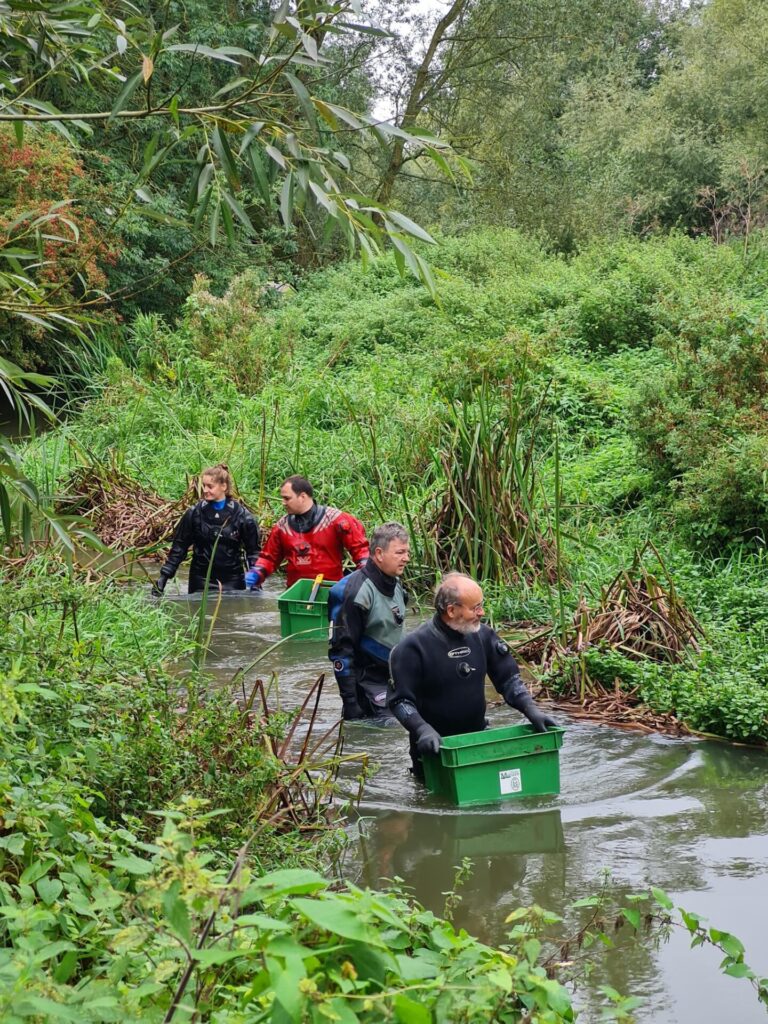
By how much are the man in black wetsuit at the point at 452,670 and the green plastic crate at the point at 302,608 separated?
2.84 metres

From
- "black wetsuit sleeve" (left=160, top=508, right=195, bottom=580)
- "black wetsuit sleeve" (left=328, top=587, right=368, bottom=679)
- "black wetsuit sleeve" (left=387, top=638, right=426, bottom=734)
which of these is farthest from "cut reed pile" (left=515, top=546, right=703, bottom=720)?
"black wetsuit sleeve" (left=160, top=508, right=195, bottom=580)

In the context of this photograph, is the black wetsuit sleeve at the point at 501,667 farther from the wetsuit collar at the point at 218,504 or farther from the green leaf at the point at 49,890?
the wetsuit collar at the point at 218,504

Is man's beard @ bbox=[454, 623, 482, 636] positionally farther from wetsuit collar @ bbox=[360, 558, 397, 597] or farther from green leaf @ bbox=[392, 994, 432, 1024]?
green leaf @ bbox=[392, 994, 432, 1024]

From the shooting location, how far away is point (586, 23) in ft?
105

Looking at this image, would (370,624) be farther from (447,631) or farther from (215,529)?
(215,529)

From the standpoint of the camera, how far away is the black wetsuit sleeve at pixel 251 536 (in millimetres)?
11234

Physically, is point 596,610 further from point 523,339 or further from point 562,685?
point 523,339

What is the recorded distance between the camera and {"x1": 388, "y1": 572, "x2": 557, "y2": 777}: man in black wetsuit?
22.6 ft

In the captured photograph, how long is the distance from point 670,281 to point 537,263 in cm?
704

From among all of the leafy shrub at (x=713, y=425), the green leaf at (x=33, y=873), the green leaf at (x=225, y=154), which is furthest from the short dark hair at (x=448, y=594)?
the leafy shrub at (x=713, y=425)

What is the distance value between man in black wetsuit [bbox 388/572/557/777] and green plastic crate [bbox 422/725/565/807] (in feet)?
0.40

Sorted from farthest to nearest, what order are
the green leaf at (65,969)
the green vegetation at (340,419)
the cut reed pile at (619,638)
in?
the cut reed pile at (619,638), the green vegetation at (340,419), the green leaf at (65,969)

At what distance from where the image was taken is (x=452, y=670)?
23.0 feet

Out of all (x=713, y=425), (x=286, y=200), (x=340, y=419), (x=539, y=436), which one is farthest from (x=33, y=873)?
(x=340, y=419)
